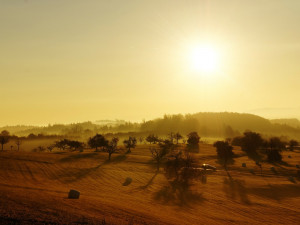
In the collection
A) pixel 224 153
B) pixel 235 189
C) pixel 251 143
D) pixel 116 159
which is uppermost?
pixel 251 143

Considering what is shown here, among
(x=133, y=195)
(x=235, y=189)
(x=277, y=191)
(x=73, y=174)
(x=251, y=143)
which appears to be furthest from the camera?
(x=251, y=143)

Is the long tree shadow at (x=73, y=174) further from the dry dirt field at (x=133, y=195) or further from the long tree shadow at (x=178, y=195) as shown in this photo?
the long tree shadow at (x=178, y=195)

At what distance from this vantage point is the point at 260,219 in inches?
1019

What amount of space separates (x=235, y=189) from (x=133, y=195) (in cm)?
1770

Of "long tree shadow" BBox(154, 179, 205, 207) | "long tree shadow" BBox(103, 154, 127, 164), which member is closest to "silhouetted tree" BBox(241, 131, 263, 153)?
"long tree shadow" BBox(103, 154, 127, 164)

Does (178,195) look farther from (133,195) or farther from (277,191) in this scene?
(277,191)

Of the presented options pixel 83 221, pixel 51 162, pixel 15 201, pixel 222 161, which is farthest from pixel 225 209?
pixel 51 162

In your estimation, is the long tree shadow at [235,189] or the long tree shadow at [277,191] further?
the long tree shadow at [277,191]

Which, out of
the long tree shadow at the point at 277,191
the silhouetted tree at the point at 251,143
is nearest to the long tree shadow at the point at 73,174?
the long tree shadow at the point at 277,191

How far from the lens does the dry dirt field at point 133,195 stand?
20.8 metres

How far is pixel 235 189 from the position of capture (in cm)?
3925

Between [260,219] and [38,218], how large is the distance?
2273 centimetres

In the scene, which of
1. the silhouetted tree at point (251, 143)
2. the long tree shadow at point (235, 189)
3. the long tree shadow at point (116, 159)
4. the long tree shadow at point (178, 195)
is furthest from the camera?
the silhouetted tree at point (251, 143)

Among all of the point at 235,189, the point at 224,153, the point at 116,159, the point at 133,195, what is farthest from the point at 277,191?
the point at 116,159
